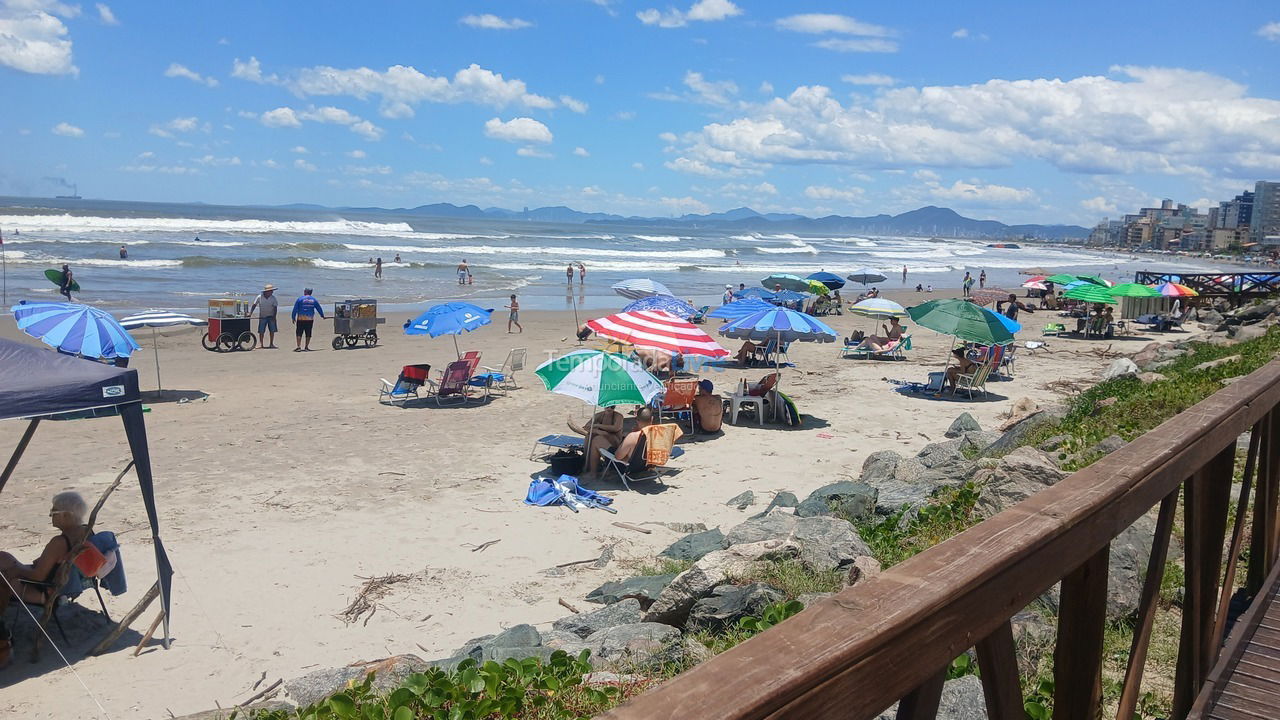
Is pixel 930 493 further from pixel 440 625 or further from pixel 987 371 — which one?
pixel 987 371

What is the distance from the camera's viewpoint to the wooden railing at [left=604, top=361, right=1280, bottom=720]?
85 centimetres

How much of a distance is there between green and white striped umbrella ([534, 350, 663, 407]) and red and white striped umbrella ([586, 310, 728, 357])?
1.42m

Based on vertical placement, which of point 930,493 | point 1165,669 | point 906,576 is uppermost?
point 906,576

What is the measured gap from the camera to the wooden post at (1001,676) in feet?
3.77

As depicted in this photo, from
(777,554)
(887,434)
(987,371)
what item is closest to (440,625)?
(777,554)

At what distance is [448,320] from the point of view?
14.1m

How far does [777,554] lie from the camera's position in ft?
18.0

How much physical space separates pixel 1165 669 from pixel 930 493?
12.9 ft

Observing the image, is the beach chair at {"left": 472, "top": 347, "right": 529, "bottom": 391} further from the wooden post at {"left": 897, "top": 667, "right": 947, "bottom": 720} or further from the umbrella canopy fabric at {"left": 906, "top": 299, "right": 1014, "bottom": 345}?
the wooden post at {"left": 897, "top": 667, "right": 947, "bottom": 720}

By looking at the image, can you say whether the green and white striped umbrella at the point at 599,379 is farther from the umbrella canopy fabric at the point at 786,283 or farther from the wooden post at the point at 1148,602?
the umbrella canopy fabric at the point at 786,283

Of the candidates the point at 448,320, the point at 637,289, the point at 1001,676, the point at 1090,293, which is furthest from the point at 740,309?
the point at 1001,676

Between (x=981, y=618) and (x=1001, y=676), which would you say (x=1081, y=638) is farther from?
(x=981, y=618)

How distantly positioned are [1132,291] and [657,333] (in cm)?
1653

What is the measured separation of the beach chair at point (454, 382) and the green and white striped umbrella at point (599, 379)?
442 cm
